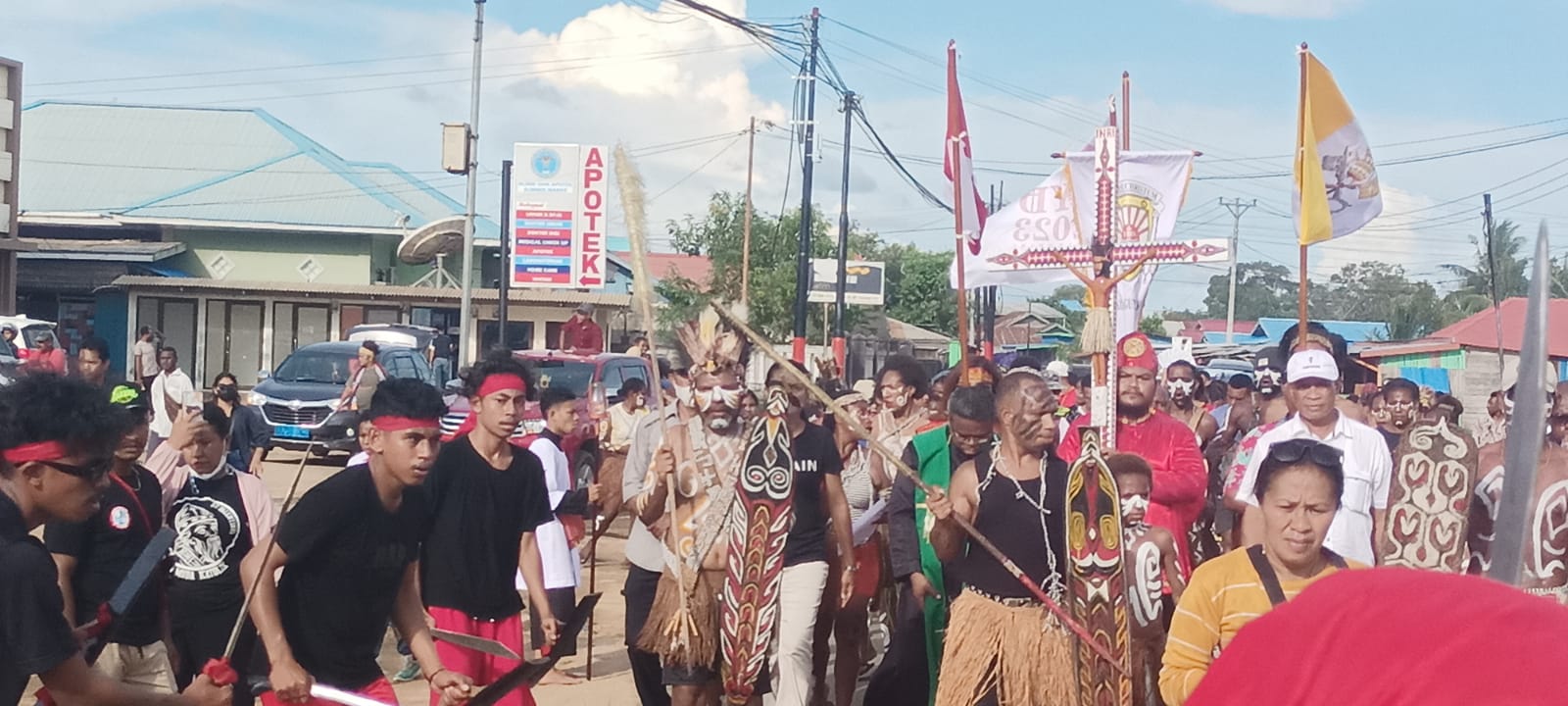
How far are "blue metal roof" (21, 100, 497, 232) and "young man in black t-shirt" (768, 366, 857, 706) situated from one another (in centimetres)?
3240

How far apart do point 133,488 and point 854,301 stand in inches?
1406

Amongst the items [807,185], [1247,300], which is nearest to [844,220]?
[807,185]

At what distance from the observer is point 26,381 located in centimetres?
390

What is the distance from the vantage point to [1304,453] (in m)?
4.41

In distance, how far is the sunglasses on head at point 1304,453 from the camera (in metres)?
4.40

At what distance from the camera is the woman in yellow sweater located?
4211mm

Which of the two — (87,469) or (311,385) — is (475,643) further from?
(311,385)

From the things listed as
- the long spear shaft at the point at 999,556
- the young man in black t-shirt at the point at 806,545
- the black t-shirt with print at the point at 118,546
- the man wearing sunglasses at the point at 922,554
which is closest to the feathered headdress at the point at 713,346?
the young man in black t-shirt at the point at 806,545

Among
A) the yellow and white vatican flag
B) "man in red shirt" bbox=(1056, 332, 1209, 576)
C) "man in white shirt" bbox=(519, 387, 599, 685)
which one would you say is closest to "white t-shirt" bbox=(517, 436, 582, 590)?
"man in white shirt" bbox=(519, 387, 599, 685)

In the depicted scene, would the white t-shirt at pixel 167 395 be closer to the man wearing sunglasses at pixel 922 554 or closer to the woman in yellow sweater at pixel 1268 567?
the man wearing sunglasses at pixel 922 554

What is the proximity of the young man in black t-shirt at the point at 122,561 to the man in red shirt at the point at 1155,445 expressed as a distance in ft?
12.4

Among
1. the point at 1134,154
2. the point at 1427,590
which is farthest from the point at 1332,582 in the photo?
the point at 1134,154

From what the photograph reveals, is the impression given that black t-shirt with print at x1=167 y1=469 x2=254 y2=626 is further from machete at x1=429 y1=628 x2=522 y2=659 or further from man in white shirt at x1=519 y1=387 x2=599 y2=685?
man in white shirt at x1=519 y1=387 x2=599 y2=685

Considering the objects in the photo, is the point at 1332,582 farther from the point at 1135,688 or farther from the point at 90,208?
the point at 90,208
